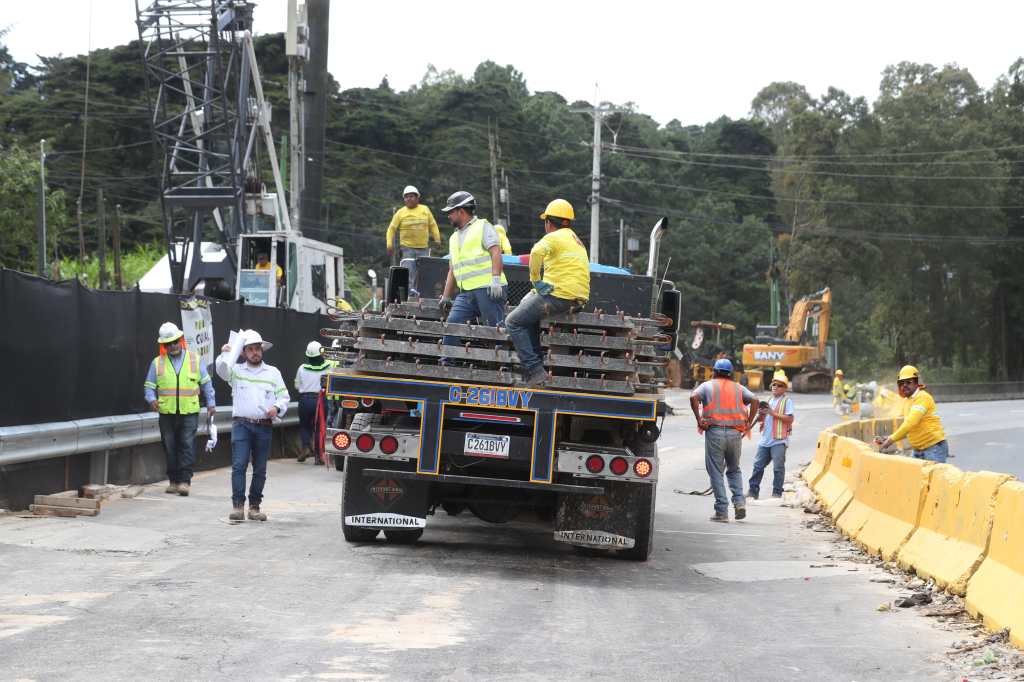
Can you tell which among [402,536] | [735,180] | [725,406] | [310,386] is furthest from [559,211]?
[735,180]

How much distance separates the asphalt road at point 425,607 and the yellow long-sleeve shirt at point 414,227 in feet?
15.5

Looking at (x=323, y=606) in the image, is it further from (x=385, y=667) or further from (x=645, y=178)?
(x=645, y=178)

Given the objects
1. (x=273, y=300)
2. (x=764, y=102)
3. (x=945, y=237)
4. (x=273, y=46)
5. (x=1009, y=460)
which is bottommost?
(x=1009, y=460)

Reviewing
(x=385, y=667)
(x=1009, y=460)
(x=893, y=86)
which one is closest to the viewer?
(x=385, y=667)

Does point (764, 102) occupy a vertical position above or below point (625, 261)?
above

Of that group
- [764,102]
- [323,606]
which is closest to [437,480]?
[323,606]

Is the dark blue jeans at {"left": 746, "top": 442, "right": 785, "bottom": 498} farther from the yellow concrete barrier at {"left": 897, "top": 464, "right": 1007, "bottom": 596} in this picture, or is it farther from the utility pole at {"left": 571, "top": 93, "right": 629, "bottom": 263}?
the utility pole at {"left": 571, "top": 93, "right": 629, "bottom": 263}

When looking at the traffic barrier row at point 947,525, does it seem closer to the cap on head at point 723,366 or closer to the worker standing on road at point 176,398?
the cap on head at point 723,366

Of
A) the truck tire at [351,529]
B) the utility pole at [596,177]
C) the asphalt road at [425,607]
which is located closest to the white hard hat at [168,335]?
the asphalt road at [425,607]

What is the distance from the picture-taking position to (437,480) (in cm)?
1073

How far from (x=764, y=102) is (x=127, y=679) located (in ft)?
385

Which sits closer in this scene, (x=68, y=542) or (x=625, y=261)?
(x=68, y=542)

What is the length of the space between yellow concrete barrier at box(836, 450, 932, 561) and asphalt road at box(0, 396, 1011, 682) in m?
0.37

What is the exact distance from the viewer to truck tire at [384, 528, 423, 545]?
1170 cm
